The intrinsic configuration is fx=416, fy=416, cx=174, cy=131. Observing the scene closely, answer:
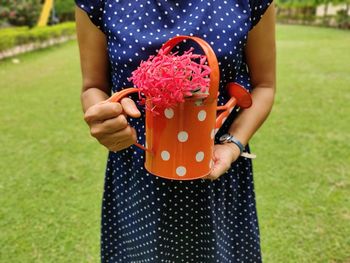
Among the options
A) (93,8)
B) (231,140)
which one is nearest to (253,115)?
(231,140)

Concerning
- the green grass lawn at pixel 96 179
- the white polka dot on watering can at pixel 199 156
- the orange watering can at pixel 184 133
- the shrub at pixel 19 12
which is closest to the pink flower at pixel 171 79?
the orange watering can at pixel 184 133

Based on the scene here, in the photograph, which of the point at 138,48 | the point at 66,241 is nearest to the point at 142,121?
the point at 138,48

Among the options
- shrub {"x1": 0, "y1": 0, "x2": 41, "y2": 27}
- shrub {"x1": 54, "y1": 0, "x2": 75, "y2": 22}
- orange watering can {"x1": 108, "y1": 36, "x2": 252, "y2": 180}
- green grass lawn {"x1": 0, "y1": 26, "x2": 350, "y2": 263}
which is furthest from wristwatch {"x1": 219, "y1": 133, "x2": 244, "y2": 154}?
shrub {"x1": 54, "y1": 0, "x2": 75, "y2": 22}

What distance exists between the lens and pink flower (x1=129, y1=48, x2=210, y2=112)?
74 cm

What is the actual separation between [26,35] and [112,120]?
12.5m

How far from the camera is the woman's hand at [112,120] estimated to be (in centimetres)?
80

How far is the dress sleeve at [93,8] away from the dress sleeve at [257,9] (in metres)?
0.38

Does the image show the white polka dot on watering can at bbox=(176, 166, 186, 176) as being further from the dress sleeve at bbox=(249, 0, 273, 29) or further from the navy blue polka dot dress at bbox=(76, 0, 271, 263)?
the dress sleeve at bbox=(249, 0, 273, 29)

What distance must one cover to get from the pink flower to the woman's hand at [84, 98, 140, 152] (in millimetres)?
52

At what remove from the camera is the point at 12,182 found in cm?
344

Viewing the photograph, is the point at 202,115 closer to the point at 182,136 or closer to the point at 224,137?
the point at 182,136

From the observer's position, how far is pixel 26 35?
481 inches

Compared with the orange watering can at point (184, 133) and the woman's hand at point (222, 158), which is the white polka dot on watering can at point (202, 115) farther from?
the woman's hand at point (222, 158)

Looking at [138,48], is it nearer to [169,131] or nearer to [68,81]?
[169,131]
